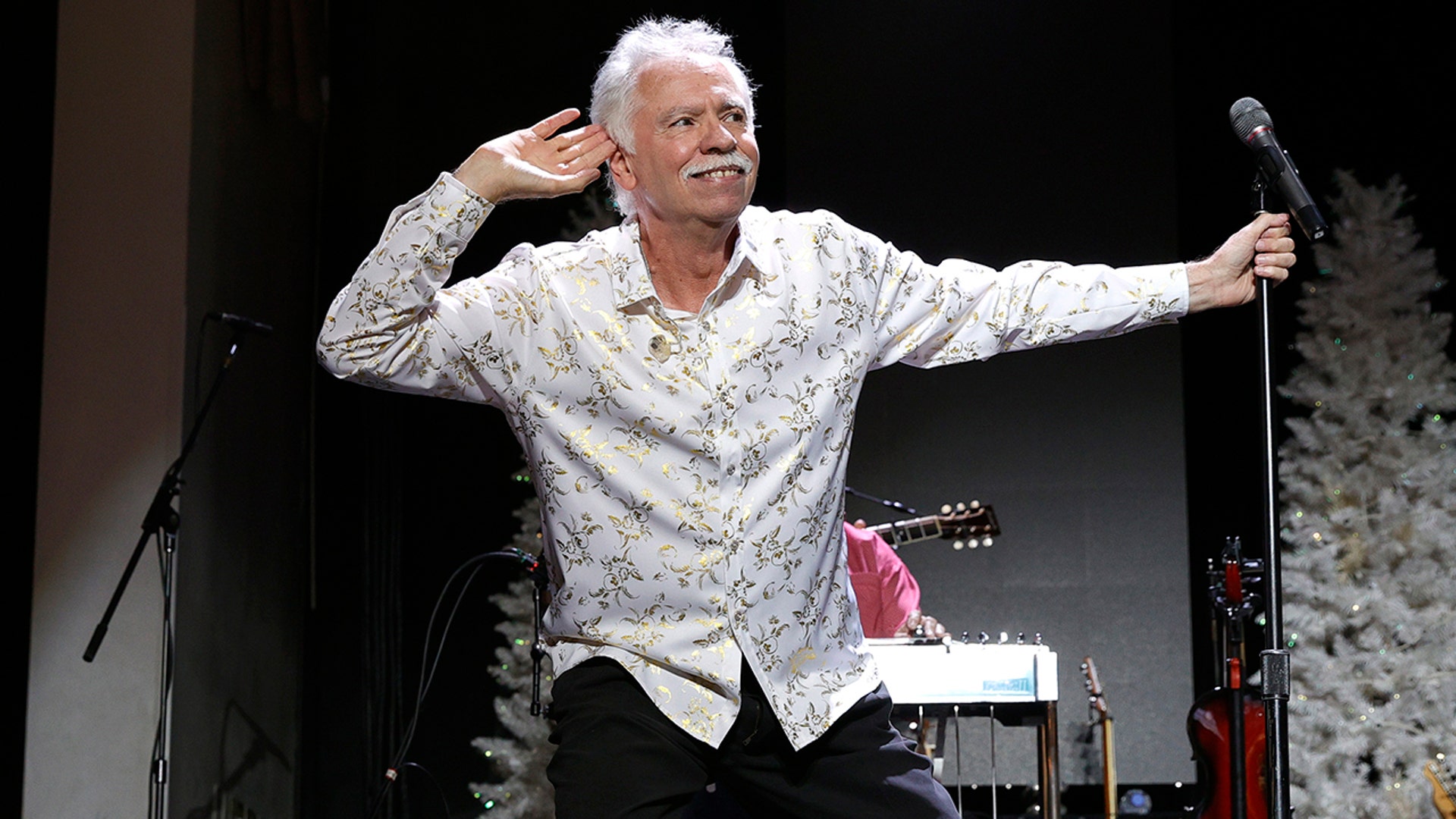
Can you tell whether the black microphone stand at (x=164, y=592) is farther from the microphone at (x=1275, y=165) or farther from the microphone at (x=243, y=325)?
the microphone at (x=1275, y=165)

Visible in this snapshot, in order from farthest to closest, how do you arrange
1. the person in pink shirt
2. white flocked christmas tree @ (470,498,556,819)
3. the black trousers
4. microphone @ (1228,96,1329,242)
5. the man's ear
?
white flocked christmas tree @ (470,498,556,819) < the person in pink shirt < the man's ear < microphone @ (1228,96,1329,242) < the black trousers

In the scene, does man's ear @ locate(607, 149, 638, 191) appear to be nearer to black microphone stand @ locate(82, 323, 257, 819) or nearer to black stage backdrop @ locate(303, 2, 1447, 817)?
black microphone stand @ locate(82, 323, 257, 819)

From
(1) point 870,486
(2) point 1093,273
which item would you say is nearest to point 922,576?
(1) point 870,486

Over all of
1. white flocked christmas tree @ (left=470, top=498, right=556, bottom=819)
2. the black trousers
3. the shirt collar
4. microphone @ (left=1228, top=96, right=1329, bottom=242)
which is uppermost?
microphone @ (left=1228, top=96, right=1329, bottom=242)

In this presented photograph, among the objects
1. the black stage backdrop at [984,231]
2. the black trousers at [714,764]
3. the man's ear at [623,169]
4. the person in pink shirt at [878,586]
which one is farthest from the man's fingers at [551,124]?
the black stage backdrop at [984,231]

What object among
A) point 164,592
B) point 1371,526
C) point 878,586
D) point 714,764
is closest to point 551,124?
point 714,764

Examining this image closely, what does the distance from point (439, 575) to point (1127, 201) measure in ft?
10.7

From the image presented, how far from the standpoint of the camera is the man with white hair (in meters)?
1.84

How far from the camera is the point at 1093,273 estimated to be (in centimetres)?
213

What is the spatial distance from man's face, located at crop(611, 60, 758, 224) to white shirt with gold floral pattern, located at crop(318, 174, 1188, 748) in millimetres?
76

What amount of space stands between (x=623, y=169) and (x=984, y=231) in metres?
3.79

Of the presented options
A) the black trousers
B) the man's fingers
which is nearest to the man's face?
the man's fingers

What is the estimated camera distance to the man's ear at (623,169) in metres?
2.19

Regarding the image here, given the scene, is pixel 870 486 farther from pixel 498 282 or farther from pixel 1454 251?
pixel 498 282
